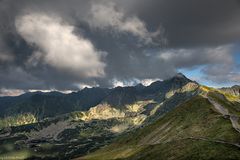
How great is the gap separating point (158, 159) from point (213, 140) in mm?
27869

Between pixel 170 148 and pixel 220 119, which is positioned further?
pixel 220 119

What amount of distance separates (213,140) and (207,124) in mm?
44751

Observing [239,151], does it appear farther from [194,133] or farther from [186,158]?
[194,133]

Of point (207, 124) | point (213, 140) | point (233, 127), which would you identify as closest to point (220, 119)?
point (207, 124)

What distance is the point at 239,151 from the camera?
124438 millimetres

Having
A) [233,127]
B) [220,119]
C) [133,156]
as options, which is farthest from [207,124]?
[133,156]

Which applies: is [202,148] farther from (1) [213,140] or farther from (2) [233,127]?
(2) [233,127]

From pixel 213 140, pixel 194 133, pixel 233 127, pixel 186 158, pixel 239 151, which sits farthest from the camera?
pixel 194 133

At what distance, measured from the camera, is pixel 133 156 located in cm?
19888

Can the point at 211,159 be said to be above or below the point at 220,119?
below

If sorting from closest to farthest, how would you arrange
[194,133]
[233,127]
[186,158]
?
[186,158] → [233,127] → [194,133]

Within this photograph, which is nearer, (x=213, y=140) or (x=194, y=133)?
(x=213, y=140)

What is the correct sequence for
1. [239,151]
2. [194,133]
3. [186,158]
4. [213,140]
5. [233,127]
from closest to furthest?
1. [239,151]
2. [186,158]
3. [213,140]
4. [233,127]
5. [194,133]

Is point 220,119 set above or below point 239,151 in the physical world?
above
